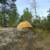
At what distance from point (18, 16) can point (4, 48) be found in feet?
8.91

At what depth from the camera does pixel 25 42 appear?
102 inches

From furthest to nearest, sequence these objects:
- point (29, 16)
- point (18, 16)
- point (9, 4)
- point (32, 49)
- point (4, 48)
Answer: point (9, 4) → point (18, 16) → point (29, 16) → point (32, 49) → point (4, 48)

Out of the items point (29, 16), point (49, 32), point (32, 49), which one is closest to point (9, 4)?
point (29, 16)

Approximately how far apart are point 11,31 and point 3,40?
16 centimetres

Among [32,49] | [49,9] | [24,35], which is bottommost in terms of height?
[32,49]

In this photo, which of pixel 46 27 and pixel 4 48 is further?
pixel 46 27

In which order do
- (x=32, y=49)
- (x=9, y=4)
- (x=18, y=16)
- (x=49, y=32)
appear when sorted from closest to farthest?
(x=32, y=49) < (x=49, y=32) < (x=18, y=16) < (x=9, y=4)

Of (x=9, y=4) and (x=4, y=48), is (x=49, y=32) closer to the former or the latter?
(x=4, y=48)

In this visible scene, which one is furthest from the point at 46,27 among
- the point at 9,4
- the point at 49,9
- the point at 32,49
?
the point at 9,4

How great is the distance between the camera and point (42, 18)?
475 centimetres

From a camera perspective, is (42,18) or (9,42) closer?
(9,42)

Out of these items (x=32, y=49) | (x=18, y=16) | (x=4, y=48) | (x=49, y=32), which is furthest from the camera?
(x=18, y=16)

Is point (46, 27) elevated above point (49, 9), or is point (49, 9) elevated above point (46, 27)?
point (49, 9)

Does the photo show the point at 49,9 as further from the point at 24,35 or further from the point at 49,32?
the point at 24,35
